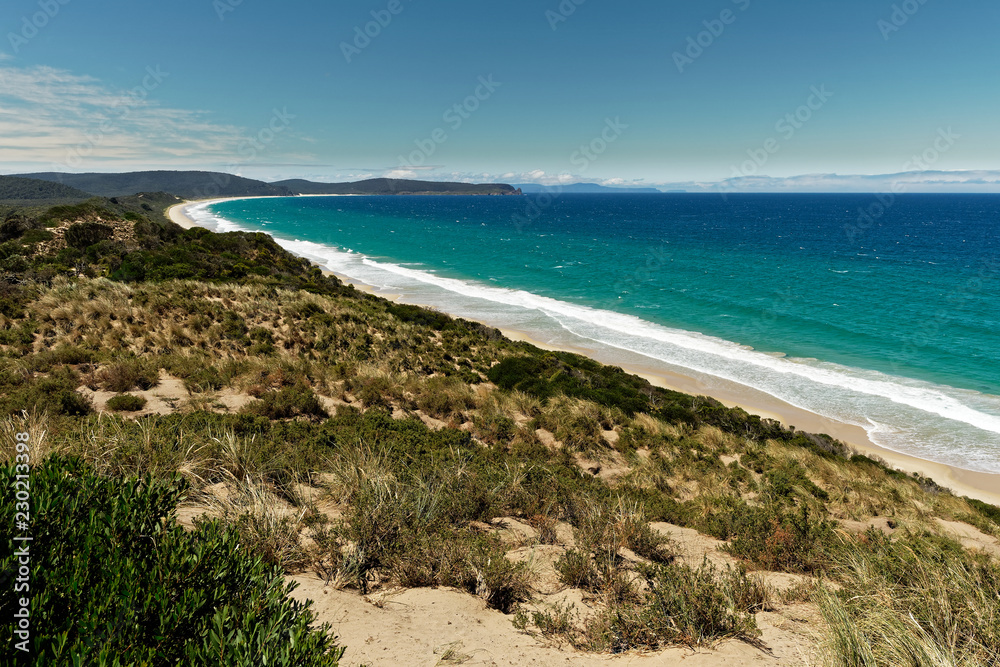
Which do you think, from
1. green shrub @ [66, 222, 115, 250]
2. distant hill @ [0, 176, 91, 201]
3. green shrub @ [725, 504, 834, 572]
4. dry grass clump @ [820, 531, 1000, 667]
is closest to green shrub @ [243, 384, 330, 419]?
green shrub @ [725, 504, 834, 572]

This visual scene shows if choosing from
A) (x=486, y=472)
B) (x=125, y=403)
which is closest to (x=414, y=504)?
(x=486, y=472)

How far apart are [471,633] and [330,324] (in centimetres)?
1456

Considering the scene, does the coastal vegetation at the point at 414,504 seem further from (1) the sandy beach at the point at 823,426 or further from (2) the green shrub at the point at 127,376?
(1) the sandy beach at the point at 823,426

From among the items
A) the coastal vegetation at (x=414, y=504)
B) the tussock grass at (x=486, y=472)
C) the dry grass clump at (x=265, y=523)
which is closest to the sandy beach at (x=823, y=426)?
the coastal vegetation at (x=414, y=504)

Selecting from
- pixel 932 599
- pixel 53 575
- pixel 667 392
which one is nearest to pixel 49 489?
pixel 53 575

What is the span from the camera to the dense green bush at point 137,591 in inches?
88.0

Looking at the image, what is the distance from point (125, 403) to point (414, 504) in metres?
6.70

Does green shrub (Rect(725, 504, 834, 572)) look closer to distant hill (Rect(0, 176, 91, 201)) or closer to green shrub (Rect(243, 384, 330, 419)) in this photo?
green shrub (Rect(243, 384, 330, 419))

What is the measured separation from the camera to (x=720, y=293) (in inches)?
1465

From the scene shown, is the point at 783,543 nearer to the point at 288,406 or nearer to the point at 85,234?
the point at 288,406

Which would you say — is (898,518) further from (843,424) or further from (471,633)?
(843,424)

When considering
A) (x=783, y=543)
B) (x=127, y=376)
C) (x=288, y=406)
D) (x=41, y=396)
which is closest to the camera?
(x=783, y=543)

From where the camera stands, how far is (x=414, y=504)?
512cm

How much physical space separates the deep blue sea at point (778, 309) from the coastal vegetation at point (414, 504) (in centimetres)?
695
